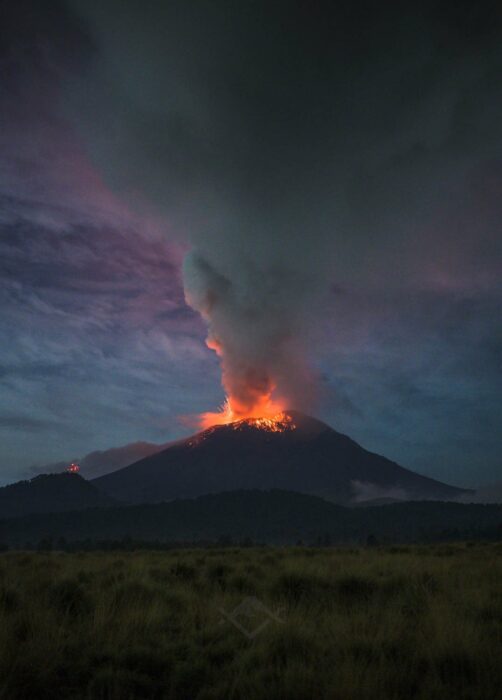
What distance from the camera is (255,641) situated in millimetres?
5410

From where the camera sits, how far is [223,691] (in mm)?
4211

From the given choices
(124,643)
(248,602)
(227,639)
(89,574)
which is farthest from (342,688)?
(89,574)

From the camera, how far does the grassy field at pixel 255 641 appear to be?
4.28 metres

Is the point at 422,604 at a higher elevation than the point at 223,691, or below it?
higher

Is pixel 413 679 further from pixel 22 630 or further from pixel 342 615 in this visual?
pixel 22 630

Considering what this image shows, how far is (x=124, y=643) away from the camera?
5398 millimetres

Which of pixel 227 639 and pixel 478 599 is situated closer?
pixel 227 639

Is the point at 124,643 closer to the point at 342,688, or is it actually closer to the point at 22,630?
the point at 22,630

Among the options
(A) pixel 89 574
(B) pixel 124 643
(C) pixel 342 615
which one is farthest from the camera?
(A) pixel 89 574

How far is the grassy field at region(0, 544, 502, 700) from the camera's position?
428 centimetres

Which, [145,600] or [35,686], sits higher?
[145,600]

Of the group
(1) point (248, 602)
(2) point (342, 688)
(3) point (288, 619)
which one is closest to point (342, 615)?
(3) point (288, 619)

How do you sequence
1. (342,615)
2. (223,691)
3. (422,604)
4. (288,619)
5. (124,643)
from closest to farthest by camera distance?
(223,691) < (124,643) < (288,619) < (342,615) < (422,604)

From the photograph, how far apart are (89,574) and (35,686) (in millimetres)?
6158
